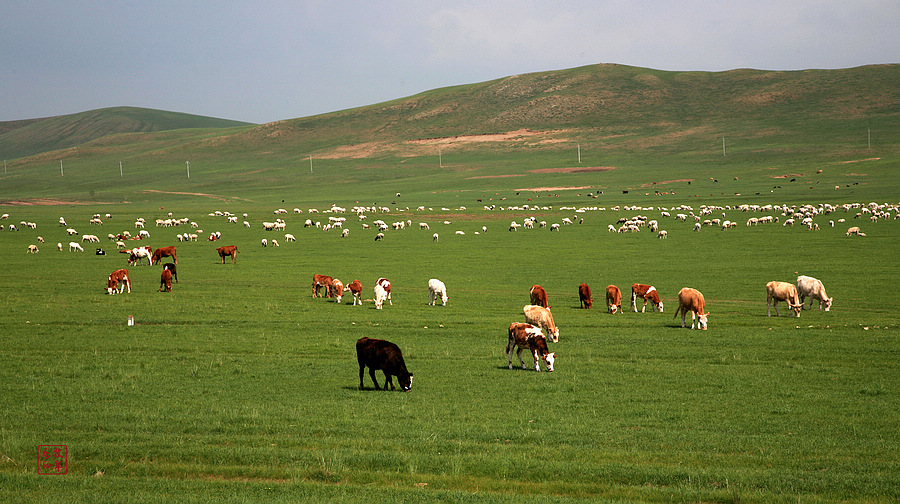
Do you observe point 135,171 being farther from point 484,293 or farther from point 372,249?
point 484,293

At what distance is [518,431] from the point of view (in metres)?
11.5

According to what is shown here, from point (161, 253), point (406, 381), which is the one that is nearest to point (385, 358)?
point (406, 381)

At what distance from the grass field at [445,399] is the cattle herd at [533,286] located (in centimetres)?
74

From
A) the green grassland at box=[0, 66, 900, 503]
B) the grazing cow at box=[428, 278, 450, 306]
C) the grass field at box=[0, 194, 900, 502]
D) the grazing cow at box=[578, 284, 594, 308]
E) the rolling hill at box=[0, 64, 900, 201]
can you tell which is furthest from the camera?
the rolling hill at box=[0, 64, 900, 201]

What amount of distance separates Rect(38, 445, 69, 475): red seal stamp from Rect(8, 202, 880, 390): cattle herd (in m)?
5.74

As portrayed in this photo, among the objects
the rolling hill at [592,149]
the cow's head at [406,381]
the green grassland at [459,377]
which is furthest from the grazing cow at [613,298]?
the rolling hill at [592,149]

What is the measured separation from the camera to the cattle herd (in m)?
16.5

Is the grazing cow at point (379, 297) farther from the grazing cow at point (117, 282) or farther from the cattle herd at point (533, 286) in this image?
the grazing cow at point (117, 282)

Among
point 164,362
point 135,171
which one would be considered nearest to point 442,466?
point 164,362

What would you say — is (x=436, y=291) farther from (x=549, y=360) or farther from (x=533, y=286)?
(x=549, y=360)

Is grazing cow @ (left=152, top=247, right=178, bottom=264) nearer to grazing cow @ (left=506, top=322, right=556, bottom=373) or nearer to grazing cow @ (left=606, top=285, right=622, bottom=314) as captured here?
grazing cow @ (left=606, top=285, right=622, bottom=314)

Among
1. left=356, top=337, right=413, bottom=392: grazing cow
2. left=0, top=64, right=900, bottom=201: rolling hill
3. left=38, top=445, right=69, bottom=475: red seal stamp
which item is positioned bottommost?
left=38, top=445, right=69, bottom=475: red seal stamp

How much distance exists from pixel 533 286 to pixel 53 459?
21.8 meters

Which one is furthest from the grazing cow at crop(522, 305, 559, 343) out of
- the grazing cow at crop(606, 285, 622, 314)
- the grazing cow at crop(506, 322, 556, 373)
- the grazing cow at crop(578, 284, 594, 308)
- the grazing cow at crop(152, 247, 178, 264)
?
the grazing cow at crop(152, 247, 178, 264)
